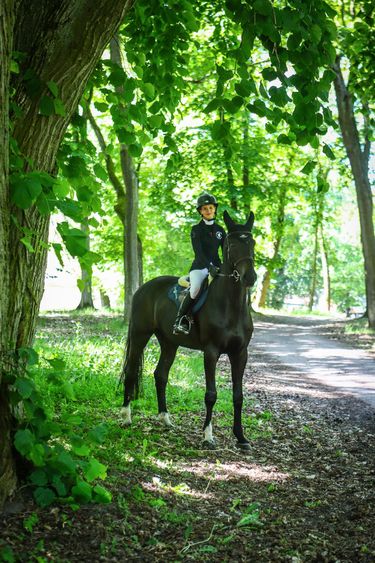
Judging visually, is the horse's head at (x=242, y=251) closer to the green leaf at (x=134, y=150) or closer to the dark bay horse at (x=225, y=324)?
the dark bay horse at (x=225, y=324)

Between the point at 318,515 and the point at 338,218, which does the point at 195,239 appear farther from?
the point at 338,218

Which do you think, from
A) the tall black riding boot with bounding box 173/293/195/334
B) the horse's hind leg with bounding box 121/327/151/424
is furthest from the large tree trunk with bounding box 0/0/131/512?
the horse's hind leg with bounding box 121/327/151/424

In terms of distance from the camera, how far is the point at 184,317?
26.2ft

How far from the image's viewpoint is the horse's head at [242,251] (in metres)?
7.18

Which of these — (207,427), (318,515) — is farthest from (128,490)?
(207,427)

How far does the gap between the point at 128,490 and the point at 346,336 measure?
61.1ft

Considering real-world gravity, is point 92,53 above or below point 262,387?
above

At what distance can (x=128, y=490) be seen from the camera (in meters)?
5.03

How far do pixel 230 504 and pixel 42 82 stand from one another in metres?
3.88

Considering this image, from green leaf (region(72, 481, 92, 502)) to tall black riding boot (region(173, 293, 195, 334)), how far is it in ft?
12.6

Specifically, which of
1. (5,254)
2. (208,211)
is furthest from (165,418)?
(5,254)

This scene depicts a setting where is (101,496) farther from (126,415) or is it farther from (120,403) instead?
(120,403)

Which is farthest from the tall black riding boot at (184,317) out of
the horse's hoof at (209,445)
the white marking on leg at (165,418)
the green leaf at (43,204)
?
the green leaf at (43,204)

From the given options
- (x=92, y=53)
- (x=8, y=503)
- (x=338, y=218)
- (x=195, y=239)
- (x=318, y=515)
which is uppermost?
(x=338, y=218)
